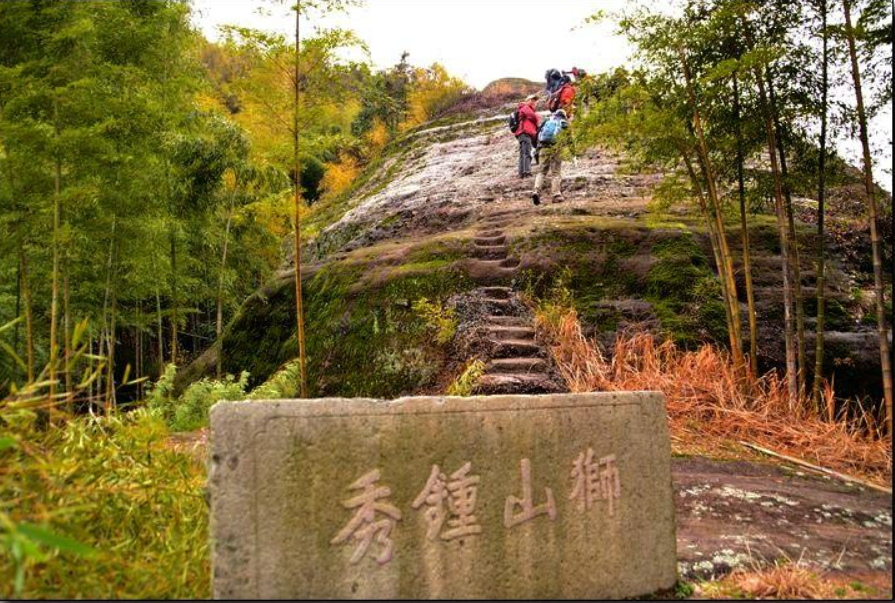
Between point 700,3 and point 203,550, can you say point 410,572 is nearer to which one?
point 203,550

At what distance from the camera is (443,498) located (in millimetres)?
2158

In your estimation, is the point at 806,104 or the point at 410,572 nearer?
the point at 410,572

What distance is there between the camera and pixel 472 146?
13.9 meters

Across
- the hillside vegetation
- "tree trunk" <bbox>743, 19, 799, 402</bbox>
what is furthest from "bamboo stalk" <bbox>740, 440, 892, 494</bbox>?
"tree trunk" <bbox>743, 19, 799, 402</bbox>

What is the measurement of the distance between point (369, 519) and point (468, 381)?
3.35 meters

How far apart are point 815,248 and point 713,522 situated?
173 inches

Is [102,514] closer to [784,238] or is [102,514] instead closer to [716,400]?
[716,400]

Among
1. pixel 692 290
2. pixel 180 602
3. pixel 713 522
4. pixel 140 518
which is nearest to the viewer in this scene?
pixel 180 602

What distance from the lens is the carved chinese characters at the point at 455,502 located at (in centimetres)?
203

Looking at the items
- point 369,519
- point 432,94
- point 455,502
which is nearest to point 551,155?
point 455,502

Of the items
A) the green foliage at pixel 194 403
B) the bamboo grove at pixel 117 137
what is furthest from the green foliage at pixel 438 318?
the green foliage at pixel 194 403

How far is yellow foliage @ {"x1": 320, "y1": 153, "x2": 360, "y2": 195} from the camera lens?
21530 millimetres

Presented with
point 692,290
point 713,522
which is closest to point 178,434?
point 713,522

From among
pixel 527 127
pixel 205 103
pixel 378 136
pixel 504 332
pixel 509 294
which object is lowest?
pixel 504 332
